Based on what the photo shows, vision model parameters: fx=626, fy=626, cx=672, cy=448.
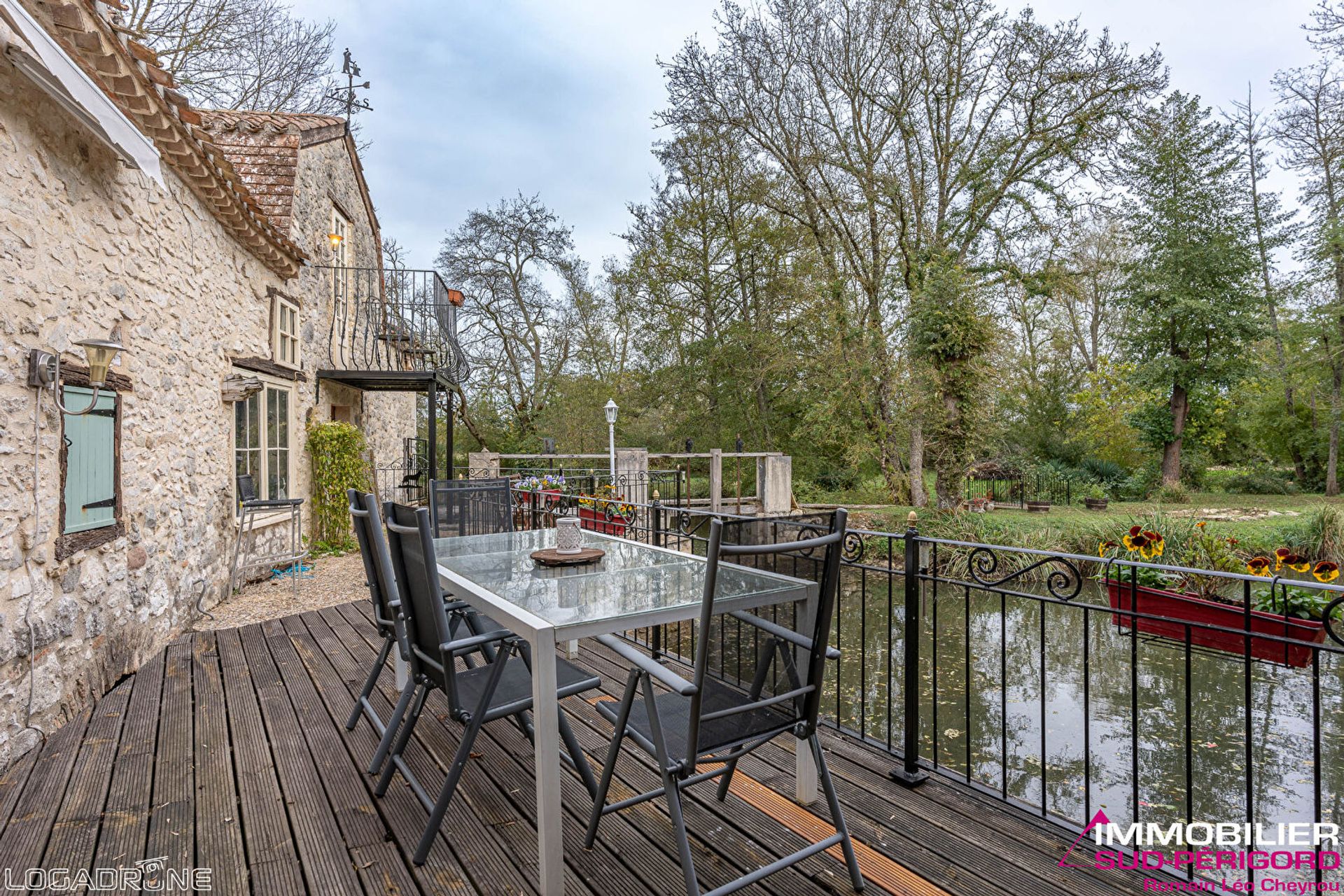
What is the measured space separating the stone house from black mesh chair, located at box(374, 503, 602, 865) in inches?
66.9

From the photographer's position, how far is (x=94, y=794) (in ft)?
7.04

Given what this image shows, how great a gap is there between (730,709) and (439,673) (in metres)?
0.93

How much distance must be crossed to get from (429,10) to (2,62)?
1060 cm

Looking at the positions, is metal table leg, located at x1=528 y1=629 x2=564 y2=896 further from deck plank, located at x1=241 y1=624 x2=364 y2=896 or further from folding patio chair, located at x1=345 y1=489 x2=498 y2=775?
folding patio chair, located at x1=345 y1=489 x2=498 y2=775

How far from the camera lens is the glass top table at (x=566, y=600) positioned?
1.61 m

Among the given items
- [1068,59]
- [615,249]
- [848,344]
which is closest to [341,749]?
[848,344]

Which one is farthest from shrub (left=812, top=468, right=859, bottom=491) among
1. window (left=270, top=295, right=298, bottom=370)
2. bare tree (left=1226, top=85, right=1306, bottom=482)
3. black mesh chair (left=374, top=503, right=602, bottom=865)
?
black mesh chair (left=374, top=503, right=602, bottom=865)

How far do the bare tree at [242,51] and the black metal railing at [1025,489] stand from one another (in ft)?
45.6

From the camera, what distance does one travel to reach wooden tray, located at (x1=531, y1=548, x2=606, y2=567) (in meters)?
2.44

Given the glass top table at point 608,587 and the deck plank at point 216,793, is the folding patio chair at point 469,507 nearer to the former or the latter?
the glass top table at point 608,587

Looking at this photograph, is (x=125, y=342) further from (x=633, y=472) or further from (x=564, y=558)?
(x=633, y=472)

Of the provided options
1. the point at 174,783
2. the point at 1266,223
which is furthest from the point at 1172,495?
the point at 174,783

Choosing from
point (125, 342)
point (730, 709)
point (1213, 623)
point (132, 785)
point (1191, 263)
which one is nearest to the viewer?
point (730, 709)

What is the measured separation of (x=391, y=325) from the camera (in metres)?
9.19
